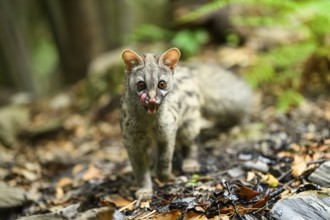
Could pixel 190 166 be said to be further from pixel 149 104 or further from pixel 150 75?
pixel 150 75

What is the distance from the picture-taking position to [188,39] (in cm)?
994

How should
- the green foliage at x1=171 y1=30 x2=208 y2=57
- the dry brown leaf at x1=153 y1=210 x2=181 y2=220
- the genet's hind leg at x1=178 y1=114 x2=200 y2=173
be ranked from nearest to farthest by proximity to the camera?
the dry brown leaf at x1=153 y1=210 x2=181 y2=220
the genet's hind leg at x1=178 y1=114 x2=200 y2=173
the green foliage at x1=171 y1=30 x2=208 y2=57

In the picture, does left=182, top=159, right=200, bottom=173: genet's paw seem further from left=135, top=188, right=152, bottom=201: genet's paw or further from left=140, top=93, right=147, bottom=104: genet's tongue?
left=140, top=93, right=147, bottom=104: genet's tongue

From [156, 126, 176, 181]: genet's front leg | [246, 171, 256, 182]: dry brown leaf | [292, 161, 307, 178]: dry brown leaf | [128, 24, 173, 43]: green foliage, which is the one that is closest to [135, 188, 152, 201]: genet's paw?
[156, 126, 176, 181]: genet's front leg

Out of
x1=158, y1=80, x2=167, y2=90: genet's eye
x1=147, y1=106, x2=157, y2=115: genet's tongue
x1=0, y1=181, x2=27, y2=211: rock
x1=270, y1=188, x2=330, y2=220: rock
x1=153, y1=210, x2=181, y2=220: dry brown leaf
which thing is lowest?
x1=270, y1=188, x2=330, y2=220: rock

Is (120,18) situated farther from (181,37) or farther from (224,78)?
(224,78)

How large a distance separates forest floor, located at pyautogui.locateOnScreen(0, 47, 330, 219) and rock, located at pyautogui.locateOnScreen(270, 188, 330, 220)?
0.19 metres

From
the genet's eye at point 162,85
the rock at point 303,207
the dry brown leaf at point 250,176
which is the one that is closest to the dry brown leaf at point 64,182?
the genet's eye at point 162,85

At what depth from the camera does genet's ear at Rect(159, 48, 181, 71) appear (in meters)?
4.80

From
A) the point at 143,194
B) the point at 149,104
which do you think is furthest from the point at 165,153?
the point at 149,104

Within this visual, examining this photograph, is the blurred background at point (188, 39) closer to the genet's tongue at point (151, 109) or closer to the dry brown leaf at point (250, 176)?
the dry brown leaf at point (250, 176)

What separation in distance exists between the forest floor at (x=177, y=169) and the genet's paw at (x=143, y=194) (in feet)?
0.33

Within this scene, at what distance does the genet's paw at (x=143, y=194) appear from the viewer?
4965 mm

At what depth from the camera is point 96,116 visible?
9.05 meters
